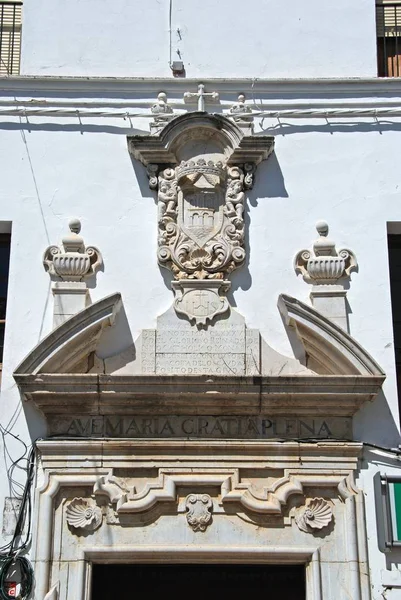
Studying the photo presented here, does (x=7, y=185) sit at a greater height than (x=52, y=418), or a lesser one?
greater

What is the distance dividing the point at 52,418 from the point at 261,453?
1.76 m

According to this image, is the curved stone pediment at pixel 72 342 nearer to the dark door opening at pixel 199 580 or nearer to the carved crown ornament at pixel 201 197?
the carved crown ornament at pixel 201 197

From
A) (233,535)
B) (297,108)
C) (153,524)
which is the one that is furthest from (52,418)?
(297,108)

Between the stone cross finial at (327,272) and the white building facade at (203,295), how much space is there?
20 mm

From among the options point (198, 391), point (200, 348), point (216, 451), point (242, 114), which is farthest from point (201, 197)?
point (216, 451)

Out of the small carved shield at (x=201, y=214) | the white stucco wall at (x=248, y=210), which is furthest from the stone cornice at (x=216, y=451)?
the small carved shield at (x=201, y=214)

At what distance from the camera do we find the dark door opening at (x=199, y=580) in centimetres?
904

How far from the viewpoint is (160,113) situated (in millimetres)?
10250

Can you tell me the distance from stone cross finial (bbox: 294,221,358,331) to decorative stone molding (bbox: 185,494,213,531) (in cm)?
191

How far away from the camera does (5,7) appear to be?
1123 cm

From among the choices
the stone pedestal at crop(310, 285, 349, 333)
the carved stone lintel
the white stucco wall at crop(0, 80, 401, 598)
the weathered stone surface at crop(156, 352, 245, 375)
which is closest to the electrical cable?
the white stucco wall at crop(0, 80, 401, 598)

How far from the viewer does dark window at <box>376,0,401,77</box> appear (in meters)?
11.0

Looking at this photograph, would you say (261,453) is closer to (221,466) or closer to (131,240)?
(221,466)

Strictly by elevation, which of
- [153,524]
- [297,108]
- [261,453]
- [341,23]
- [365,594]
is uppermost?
[341,23]
